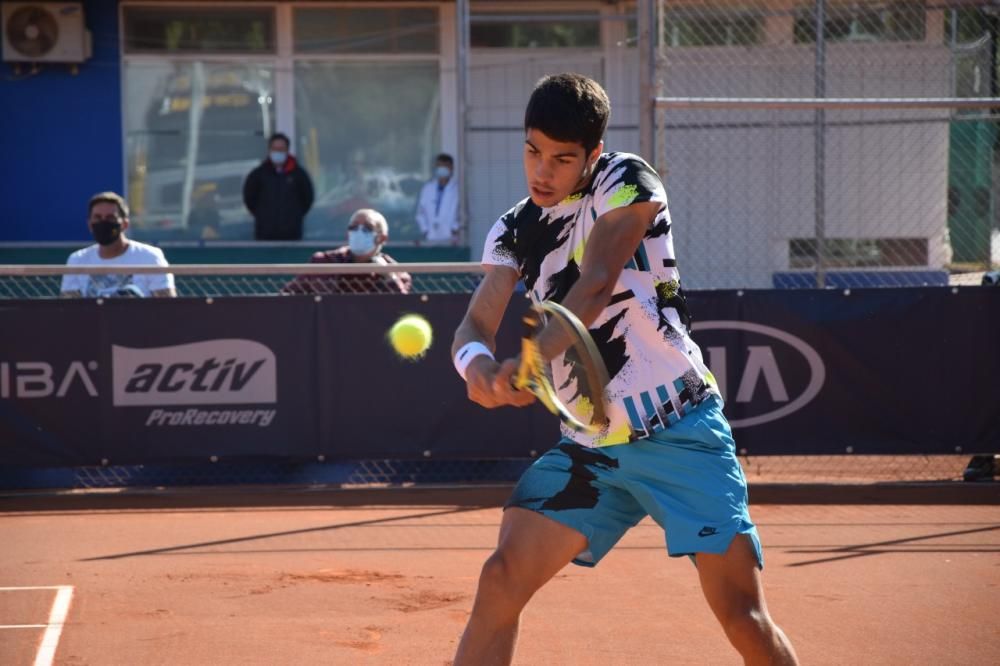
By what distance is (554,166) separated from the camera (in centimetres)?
354

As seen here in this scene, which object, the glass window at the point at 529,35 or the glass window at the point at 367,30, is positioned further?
the glass window at the point at 367,30

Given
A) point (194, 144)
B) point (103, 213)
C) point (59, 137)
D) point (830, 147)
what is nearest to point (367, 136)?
point (194, 144)

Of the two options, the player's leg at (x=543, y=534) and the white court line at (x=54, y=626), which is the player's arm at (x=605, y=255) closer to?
the player's leg at (x=543, y=534)

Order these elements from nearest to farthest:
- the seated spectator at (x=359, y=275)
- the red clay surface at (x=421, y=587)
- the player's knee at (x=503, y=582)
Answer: the player's knee at (x=503, y=582)
the red clay surface at (x=421, y=587)
the seated spectator at (x=359, y=275)

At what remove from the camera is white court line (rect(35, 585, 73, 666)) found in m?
5.24

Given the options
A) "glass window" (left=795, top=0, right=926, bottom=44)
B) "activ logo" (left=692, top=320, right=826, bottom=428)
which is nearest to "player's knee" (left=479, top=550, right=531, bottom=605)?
"activ logo" (left=692, top=320, right=826, bottom=428)

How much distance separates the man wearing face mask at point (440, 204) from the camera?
1289 centimetres

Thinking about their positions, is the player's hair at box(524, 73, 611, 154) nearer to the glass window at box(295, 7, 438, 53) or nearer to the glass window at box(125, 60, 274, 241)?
the glass window at box(295, 7, 438, 53)

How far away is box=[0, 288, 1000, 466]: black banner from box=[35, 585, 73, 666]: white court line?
2733mm

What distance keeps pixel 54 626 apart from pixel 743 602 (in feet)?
11.7

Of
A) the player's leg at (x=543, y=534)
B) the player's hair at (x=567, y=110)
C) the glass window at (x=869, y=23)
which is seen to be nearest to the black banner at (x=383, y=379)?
the glass window at (x=869, y=23)

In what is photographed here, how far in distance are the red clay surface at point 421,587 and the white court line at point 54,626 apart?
0.15 feet

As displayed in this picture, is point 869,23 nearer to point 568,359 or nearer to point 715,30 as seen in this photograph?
point 715,30

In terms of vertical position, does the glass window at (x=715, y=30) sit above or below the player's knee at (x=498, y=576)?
above
